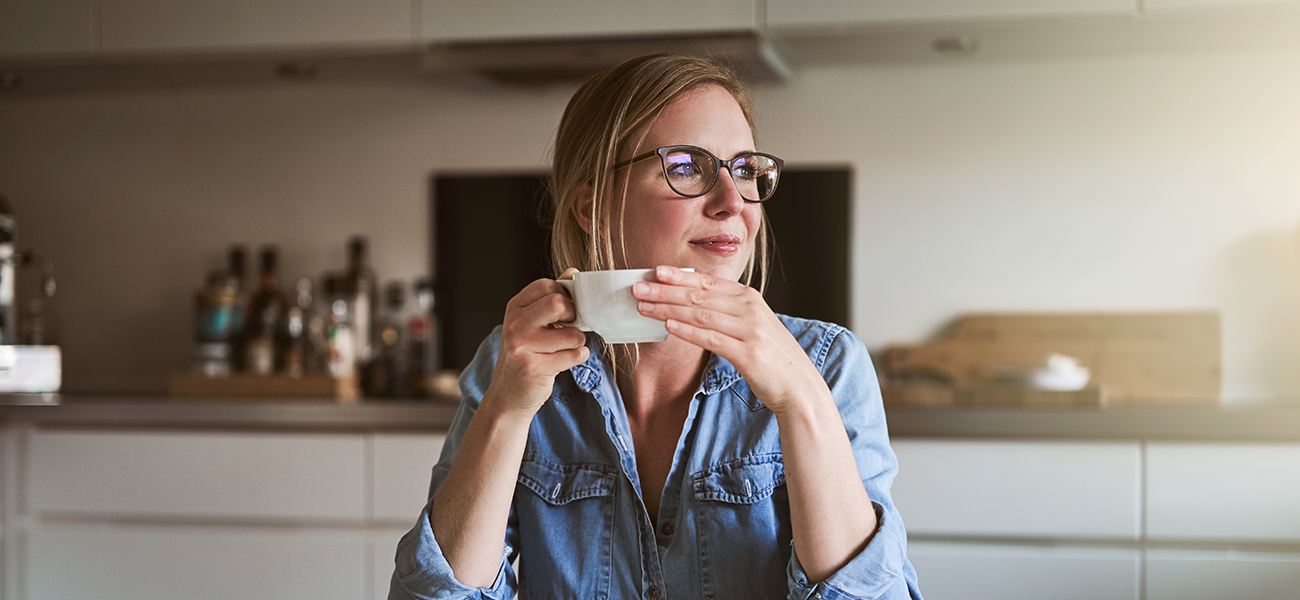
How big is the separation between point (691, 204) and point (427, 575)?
0.41m

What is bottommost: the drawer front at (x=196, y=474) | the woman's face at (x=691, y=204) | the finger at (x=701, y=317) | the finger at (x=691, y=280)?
the drawer front at (x=196, y=474)

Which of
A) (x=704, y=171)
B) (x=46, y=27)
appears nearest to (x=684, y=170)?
(x=704, y=171)

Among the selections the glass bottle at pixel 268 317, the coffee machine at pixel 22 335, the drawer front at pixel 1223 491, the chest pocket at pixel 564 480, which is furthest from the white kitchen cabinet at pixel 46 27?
the drawer front at pixel 1223 491

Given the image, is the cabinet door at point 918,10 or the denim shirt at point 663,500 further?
the cabinet door at point 918,10

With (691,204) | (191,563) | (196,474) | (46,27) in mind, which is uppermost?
(46,27)

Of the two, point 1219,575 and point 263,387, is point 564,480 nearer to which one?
point 1219,575

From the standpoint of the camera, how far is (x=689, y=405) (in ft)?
3.33

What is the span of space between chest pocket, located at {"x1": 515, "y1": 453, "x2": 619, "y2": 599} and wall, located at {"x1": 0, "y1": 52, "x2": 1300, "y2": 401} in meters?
1.60

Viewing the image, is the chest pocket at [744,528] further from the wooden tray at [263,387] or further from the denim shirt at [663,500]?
the wooden tray at [263,387]

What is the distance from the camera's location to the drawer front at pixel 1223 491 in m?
1.81

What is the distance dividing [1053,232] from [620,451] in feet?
5.79

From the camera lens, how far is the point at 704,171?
91 cm

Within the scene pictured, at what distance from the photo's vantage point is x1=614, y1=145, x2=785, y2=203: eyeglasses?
90 cm

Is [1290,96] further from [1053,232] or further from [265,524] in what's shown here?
[265,524]
